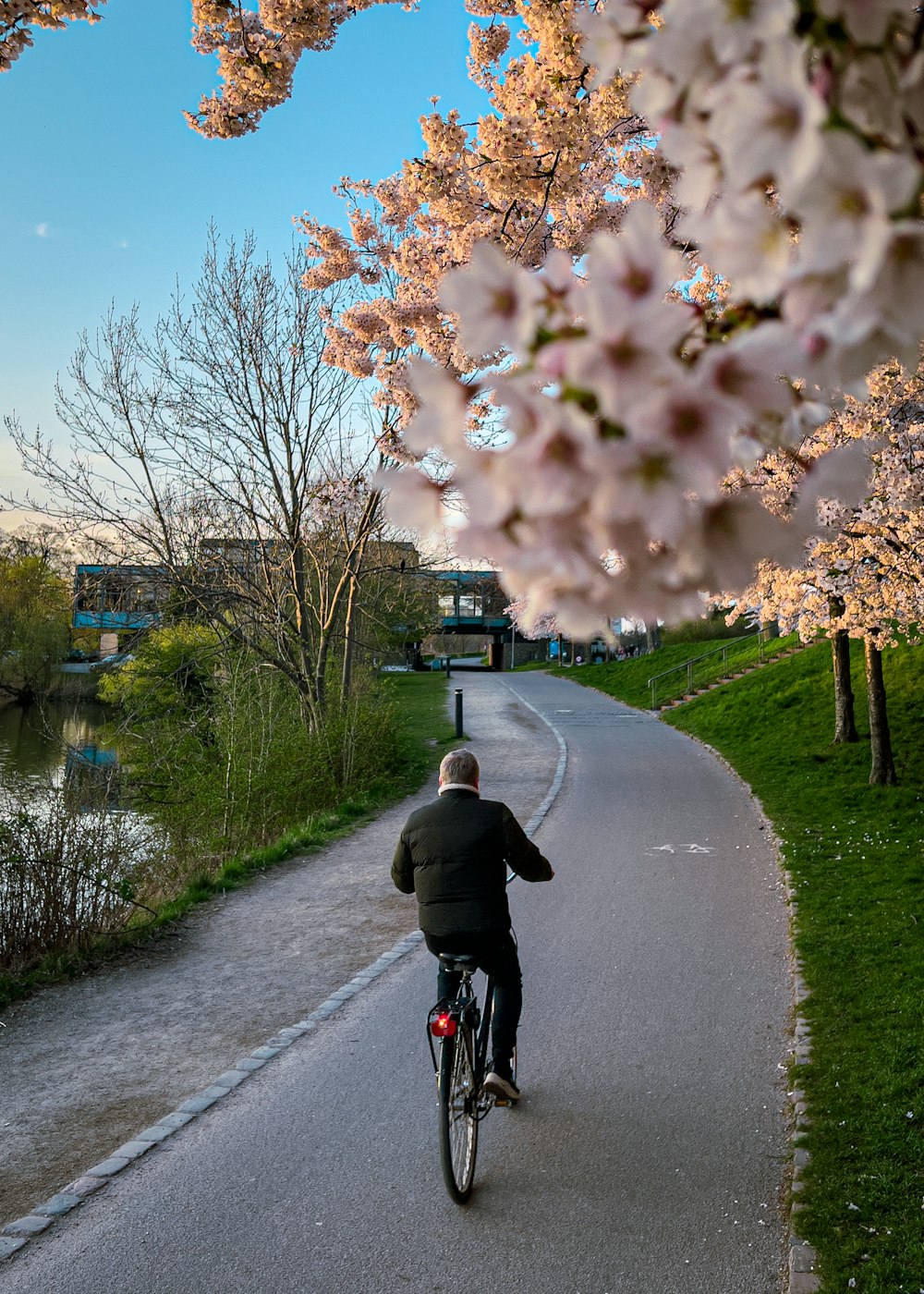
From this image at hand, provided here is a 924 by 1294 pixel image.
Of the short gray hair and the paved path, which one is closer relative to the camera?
the paved path

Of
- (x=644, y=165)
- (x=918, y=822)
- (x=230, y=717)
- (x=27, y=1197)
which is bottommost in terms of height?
(x=27, y=1197)

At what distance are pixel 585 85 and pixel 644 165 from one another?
1.02 metres

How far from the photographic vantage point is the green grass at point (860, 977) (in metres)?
4.42

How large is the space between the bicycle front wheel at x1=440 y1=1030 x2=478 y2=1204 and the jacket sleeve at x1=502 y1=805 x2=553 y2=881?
Result: 0.87 metres

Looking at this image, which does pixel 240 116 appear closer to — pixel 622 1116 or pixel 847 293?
pixel 622 1116

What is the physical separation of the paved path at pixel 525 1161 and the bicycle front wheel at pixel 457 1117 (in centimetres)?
13

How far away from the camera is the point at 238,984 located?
8.16 metres

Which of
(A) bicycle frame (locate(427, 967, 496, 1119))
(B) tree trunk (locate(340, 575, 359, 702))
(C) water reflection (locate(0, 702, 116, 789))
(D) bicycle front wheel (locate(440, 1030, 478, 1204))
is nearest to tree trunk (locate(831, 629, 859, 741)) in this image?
(B) tree trunk (locate(340, 575, 359, 702))

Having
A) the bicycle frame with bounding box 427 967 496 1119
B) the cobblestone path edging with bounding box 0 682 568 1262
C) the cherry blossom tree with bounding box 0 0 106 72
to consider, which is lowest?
the cobblestone path edging with bounding box 0 682 568 1262

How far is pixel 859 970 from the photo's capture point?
788cm

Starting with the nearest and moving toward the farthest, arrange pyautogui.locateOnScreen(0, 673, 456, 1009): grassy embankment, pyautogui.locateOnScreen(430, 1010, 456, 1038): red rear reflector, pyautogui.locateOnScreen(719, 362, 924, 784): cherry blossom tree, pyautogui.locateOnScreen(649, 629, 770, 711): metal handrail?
1. pyautogui.locateOnScreen(430, 1010, 456, 1038): red rear reflector
2. pyautogui.locateOnScreen(0, 673, 456, 1009): grassy embankment
3. pyautogui.locateOnScreen(719, 362, 924, 784): cherry blossom tree
4. pyautogui.locateOnScreen(649, 629, 770, 711): metal handrail

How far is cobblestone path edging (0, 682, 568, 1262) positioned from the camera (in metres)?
4.63

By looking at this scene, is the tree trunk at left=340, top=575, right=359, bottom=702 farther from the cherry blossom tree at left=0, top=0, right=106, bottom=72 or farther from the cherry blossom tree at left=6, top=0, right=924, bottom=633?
the cherry blossom tree at left=6, top=0, right=924, bottom=633

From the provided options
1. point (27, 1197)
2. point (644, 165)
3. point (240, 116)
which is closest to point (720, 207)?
point (27, 1197)
